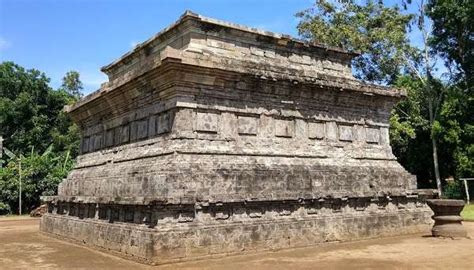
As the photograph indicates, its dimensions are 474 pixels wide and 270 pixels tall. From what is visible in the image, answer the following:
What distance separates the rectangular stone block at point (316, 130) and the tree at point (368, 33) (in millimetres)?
15912

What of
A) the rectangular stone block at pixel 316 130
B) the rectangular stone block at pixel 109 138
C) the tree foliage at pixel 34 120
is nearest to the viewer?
the rectangular stone block at pixel 316 130

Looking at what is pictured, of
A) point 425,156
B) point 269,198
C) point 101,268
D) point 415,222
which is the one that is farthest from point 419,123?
point 101,268

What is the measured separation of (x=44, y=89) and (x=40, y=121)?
3421 mm

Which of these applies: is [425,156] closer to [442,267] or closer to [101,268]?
[442,267]

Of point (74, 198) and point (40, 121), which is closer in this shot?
point (74, 198)

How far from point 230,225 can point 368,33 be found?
21.8 metres

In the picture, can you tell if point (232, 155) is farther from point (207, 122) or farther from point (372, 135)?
point (372, 135)

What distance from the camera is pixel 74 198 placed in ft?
40.8

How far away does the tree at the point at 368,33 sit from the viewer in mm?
26938

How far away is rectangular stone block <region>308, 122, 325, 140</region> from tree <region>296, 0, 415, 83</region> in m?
15.9

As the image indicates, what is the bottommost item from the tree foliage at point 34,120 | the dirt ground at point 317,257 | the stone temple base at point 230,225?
the dirt ground at point 317,257

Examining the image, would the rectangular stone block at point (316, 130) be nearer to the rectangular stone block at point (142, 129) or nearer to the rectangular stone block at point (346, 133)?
the rectangular stone block at point (346, 133)

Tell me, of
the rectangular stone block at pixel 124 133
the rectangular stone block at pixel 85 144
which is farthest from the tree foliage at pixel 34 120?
the rectangular stone block at pixel 124 133

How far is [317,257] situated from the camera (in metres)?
8.99
